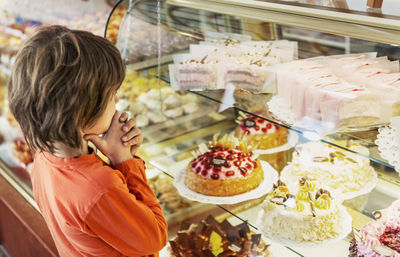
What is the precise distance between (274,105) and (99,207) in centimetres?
94

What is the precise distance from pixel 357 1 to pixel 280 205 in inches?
37.5

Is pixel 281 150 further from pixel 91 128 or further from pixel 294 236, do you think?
pixel 91 128

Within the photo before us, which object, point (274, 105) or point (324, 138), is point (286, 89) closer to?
point (274, 105)

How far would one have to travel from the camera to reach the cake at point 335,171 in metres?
2.19

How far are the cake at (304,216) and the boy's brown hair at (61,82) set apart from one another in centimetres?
102

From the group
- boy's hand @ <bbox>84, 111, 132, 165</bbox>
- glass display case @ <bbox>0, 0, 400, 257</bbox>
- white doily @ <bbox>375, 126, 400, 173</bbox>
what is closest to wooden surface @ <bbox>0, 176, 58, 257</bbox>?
glass display case @ <bbox>0, 0, 400, 257</bbox>

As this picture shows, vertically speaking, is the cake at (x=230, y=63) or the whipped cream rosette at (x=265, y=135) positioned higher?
the cake at (x=230, y=63)

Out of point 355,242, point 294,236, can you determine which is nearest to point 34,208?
point 294,236

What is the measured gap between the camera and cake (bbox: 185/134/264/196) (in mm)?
2359

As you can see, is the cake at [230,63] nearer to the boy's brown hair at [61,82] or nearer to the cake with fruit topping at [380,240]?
the cake with fruit topping at [380,240]

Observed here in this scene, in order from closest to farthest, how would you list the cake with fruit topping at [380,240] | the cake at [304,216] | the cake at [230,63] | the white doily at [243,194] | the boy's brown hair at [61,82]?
the boy's brown hair at [61,82]
the cake with fruit topping at [380,240]
the cake at [304,216]
the cake at [230,63]
the white doily at [243,194]

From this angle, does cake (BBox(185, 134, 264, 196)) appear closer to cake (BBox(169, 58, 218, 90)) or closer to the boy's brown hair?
cake (BBox(169, 58, 218, 90))

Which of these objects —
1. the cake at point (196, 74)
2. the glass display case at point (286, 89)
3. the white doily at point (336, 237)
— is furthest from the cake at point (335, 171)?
the cake at point (196, 74)

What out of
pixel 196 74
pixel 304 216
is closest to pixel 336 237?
pixel 304 216
